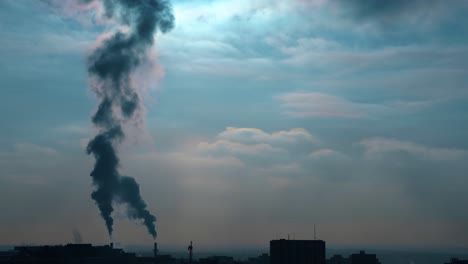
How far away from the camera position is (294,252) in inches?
6964

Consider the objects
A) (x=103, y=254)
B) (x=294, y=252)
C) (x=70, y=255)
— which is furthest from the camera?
(x=103, y=254)

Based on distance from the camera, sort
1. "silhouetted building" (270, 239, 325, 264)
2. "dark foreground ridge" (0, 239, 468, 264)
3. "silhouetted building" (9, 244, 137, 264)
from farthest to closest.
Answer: "silhouetted building" (270, 239, 325, 264), "dark foreground ridge" (0, 239, 468, 264), "silhouetted building" (9, 244, 137, 264)

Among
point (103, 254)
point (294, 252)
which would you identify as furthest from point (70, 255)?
point (294, 252)

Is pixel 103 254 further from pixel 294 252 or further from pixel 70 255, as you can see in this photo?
pixel 294 252

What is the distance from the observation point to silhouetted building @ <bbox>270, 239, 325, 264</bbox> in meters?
177

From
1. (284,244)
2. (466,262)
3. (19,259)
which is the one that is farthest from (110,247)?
(466,262)

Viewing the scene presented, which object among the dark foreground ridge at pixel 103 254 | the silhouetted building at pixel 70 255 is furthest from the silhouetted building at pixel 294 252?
the silhouetted building at pixel 70 255

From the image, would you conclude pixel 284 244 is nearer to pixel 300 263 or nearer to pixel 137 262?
pixel 300 263

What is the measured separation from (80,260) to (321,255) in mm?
73793

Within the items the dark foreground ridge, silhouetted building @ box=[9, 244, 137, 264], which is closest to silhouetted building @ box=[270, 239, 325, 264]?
the dark foreground ridge

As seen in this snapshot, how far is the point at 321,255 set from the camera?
600ft

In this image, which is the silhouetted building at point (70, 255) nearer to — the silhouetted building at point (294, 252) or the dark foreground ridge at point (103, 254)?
the dark foreground ridge at point (103, 254)

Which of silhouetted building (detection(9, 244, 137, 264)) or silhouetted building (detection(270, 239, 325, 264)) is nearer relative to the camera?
silhouetted building (detection(9, 244, 137, 264))

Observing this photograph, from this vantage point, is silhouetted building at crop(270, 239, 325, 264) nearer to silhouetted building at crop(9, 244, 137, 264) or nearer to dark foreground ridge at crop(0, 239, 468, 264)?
dark foreground ridge at crop(0, 239, 468, 264)
